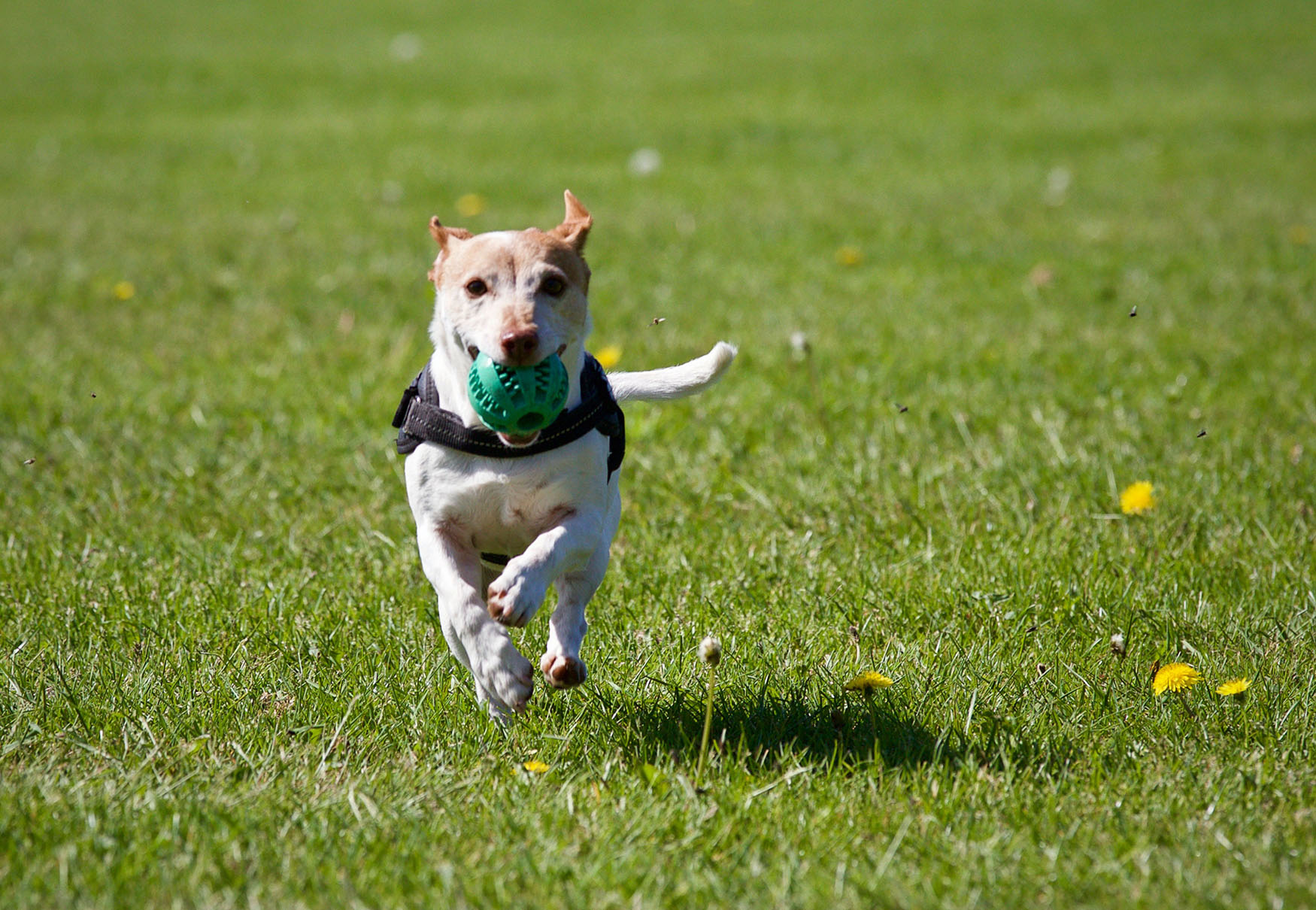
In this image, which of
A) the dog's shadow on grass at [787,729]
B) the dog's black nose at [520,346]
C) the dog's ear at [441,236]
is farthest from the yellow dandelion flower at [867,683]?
the dog's ear at [441,236]

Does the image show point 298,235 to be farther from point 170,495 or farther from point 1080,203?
point 1080,203

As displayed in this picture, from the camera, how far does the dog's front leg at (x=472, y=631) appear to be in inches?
102

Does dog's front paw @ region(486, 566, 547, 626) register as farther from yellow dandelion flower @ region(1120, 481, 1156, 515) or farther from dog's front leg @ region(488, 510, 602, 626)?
yellow dandelion flower @ region(1120, 481, 1156, 515)

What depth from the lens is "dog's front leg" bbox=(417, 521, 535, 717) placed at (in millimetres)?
2578

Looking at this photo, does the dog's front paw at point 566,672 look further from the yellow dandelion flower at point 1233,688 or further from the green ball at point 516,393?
the yellow dandelion flower at point 1233,688

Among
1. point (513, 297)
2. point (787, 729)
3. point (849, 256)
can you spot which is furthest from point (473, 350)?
point (849, 256)

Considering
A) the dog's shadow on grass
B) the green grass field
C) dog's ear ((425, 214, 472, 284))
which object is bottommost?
the dog's shadow on grass

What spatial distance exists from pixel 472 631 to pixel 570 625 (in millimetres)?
238

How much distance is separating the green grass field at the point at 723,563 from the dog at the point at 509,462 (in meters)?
0.26

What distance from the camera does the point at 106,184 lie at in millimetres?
10586

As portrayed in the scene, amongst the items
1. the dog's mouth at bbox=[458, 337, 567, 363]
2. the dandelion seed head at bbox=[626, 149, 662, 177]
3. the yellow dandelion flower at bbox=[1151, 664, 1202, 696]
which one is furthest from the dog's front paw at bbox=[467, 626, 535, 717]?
the dandelion seed head at bbox=[626, 149, 662, 177]

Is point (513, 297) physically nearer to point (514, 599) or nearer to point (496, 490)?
point (496, 490)

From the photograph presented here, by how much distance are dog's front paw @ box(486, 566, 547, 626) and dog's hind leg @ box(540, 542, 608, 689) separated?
0.12 m

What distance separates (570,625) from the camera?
277cm
